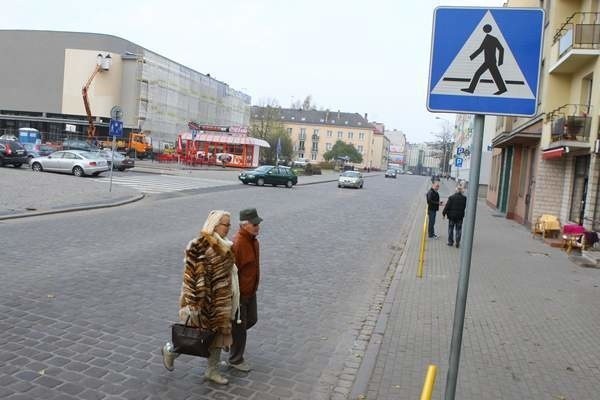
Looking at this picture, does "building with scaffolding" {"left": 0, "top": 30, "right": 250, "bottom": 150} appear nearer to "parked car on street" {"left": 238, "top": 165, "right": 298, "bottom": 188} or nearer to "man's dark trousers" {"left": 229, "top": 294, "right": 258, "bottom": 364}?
"parked car on street" {"left": 238, "top": 165, "right": 298, "bottom": 188}

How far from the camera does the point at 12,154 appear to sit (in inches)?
1238

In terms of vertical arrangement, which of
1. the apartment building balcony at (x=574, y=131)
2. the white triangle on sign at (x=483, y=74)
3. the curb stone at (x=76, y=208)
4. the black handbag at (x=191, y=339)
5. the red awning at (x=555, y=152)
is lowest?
the curb stone at (x=76, y=208)

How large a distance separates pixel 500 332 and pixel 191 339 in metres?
4.15

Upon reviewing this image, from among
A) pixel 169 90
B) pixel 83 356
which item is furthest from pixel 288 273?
pixel 169 90

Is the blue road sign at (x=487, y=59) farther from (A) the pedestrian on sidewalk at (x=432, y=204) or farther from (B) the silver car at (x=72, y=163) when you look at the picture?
(B) the silver car at (x=72, y=163)

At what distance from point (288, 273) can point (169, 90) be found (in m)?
62.2

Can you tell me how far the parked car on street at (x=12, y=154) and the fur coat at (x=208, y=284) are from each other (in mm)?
30709

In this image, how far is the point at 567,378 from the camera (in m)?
5.51

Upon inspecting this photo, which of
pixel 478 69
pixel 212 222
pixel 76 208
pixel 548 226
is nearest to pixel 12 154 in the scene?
pixel 76 208

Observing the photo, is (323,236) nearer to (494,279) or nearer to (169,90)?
(494,279)

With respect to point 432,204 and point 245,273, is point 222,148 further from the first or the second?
point 245,273

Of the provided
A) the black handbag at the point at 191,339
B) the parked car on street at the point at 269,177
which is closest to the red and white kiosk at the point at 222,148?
the parked car on street at the point at 269,177

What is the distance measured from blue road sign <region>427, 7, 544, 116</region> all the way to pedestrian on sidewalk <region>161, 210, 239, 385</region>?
2.17 m

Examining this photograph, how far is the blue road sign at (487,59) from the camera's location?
10.3 feet
